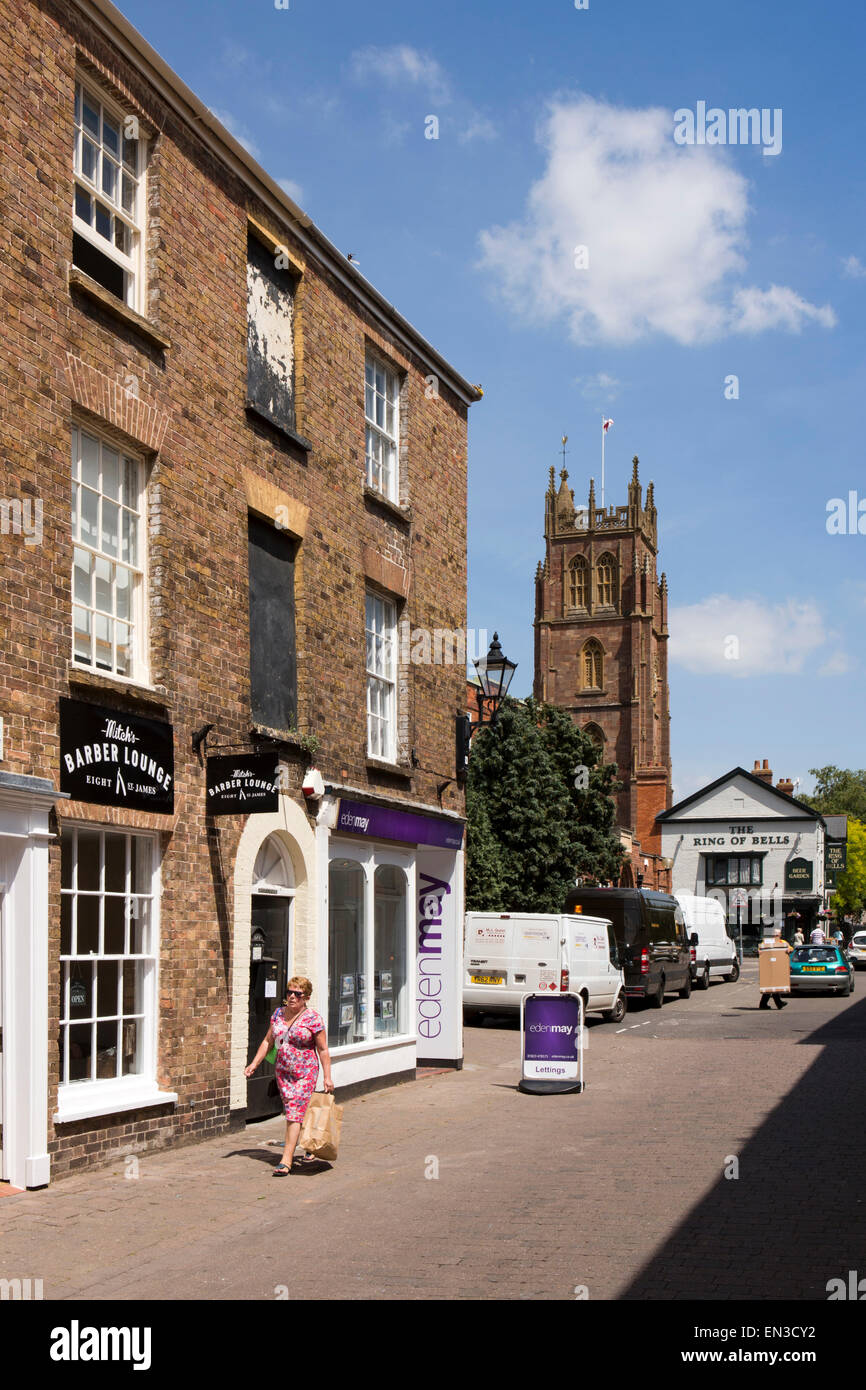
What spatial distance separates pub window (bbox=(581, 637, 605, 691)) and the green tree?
20.0 m

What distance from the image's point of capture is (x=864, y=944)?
5394cm

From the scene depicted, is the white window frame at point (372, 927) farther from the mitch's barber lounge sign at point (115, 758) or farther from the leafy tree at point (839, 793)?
the leafy tree at point (839, 793)

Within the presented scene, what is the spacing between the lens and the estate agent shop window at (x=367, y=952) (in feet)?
50.4

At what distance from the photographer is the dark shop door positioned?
13391mm

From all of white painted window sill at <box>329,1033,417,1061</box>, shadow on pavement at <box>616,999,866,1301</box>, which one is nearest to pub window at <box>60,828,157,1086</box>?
white painted window sill at <box>329,1033,417,1061</box>

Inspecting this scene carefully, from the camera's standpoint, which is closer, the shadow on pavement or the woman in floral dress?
the shadow on pavement

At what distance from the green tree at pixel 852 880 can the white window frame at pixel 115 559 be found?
87.8 metres

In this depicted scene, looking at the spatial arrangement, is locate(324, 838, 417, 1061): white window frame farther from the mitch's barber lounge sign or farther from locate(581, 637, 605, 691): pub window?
locate(581, 637, 605, 691): pub window

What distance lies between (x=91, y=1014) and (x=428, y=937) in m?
8.04

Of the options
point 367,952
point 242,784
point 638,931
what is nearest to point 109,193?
point 242,784
